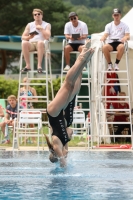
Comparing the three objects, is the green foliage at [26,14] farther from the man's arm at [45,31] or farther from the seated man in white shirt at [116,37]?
the man's arm at [45,31]

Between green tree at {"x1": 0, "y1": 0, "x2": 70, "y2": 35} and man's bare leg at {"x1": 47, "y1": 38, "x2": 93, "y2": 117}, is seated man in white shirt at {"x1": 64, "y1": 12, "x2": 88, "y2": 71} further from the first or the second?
green tree at {"x1": 0, "y1": 0, "x2": 70, "y2": 35}

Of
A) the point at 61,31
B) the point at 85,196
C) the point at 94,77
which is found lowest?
the point at 85,196

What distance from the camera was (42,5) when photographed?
55.2 m

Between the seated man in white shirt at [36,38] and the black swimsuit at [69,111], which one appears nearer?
the black swimsuit at [69,111]

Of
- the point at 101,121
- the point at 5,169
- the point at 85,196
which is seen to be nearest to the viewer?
the point at 85,196

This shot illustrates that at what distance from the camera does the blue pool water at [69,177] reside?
333 inches

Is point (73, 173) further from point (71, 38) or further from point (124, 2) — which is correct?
point (124, 2)

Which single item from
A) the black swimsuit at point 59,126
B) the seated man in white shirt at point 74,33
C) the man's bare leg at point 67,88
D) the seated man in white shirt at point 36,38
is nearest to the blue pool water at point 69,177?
the black swimsuit at point 59,126

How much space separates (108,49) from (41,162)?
498 cm

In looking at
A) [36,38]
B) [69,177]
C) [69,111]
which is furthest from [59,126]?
[36,38]

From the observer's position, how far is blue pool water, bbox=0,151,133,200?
27.7 feet

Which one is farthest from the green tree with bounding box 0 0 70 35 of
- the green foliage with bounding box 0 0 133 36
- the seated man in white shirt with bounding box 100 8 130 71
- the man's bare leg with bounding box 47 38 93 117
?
the man's bare leg with bounding box 47 38 93 117

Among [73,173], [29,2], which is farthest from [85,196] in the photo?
[29,2]

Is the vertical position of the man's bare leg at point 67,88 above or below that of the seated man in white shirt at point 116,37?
below
